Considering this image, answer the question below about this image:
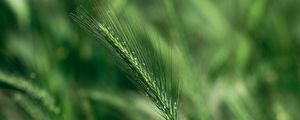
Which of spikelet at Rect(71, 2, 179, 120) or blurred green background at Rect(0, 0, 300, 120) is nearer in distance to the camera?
spikelet at Rect(71, 2, 179, 120)

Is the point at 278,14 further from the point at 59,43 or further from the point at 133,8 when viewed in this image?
the point at 59,43

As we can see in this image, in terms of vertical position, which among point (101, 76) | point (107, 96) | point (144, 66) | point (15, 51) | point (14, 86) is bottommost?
point (144, 66)

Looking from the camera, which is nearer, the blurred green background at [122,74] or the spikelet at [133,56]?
the spikelet at [133,56]

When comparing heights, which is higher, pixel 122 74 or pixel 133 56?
pixel 122 74

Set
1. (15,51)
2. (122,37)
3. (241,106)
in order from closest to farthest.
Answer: (122,37), (241,106), (15,51)

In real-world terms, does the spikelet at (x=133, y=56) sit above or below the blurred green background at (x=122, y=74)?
below

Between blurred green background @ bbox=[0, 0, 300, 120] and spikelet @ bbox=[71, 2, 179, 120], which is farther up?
blurred green background @ bbox=[0, 0, 300, 120]

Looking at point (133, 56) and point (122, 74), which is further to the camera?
point (122, 74)

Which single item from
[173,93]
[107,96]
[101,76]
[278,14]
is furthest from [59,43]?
[173,93]
